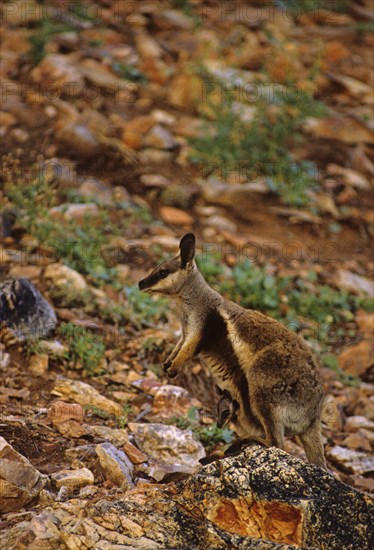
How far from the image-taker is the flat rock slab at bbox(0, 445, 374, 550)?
11.8ft

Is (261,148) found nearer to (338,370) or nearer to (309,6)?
(338,370)

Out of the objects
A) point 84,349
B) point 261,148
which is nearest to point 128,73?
point 261,148

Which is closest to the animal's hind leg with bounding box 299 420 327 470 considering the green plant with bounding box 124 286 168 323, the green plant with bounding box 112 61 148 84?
the green plant with bounding box 124 286 168 323

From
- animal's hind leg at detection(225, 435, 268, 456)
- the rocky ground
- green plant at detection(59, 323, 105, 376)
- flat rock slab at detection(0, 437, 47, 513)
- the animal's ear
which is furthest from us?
green plant at detection(59, 323, 105, 376)

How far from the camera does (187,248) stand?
5641mm

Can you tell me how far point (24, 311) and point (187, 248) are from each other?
1795mm

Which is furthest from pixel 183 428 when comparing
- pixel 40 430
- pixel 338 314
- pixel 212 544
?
pixel 338 314

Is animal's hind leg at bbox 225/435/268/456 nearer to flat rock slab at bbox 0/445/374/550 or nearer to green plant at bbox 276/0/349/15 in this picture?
flat rock slab at bbox 0/445/374/550

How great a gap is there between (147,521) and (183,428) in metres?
2.19

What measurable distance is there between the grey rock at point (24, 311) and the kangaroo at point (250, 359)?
4.58 ft

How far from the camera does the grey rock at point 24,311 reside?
6453mm

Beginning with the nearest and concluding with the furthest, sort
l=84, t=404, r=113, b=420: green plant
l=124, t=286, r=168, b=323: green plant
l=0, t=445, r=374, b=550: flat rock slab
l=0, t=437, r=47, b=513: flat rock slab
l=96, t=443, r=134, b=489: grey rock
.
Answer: l=0, t=445, r=374, b=550: flat rock slab
l=0, t=437, r=47, b=513: flat rock slab
l=96, t=443, r=134, b=489: grey rock
l=84, t=404, r=113, b=420: green plant
l=124, t=286, r=168, b=323: green plant

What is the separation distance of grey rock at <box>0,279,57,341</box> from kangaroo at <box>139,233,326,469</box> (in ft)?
4.58

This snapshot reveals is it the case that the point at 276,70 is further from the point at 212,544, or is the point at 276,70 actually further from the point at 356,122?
the point at 212,544
